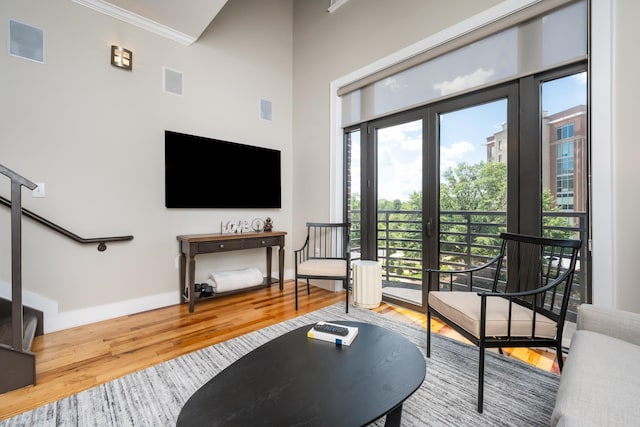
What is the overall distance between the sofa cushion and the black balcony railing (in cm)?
105

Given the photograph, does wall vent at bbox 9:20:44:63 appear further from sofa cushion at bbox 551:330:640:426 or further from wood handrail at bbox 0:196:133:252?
sofa cushion at bbox 551:330:640:426

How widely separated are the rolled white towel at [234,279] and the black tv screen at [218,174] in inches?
32.2

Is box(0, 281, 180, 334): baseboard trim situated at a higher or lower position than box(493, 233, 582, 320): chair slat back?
lower

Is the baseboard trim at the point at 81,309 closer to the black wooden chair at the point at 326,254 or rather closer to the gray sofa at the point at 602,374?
the black wooden chair at the point at 326,254

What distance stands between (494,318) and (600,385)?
2.09ft

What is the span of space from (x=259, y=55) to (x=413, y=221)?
3027 millimetres

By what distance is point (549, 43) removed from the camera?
84.4 inches

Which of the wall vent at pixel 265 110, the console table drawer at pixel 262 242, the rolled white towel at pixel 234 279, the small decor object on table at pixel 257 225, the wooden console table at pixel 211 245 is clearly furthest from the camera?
the wall vent at pixel 265 110

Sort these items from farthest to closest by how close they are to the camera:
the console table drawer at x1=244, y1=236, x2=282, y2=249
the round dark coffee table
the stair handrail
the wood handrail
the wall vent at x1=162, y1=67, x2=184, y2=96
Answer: the console table drawer at x1=244, y1=236, x2=282, y2=249, the wall vent at x1=162, y1=67, x2=184, y2=96, the wood handrail, the stair handrail, the round dark coffee table

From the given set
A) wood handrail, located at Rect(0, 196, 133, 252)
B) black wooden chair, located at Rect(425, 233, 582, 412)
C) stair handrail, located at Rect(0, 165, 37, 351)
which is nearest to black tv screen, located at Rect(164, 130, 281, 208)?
wood handrail, located at Rect(0, 196, 133, 252)

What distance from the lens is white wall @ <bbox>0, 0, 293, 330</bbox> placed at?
8.03ft

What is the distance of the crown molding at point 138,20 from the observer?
2703 mm

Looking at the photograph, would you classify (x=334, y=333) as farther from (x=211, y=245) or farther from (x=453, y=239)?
(x=211, y=245)

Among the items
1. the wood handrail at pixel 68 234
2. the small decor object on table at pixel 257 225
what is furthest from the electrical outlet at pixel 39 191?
the small decor object on table at pixel 257 225
